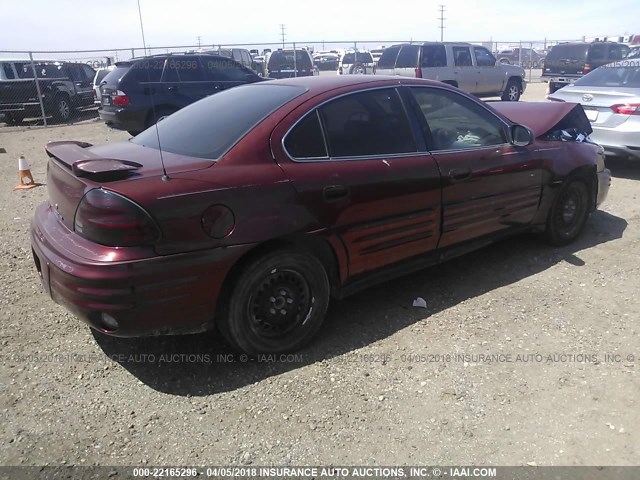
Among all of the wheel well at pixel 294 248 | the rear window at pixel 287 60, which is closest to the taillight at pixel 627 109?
the wheel well at pixel 294 248

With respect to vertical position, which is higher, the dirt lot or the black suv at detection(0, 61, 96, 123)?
the black suv at detection(0, 61, 96, 123)

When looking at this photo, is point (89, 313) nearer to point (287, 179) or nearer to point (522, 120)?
point (287, 179)

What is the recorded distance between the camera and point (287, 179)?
2.96 metres

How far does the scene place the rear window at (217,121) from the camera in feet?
10.1

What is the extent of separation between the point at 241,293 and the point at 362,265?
875 millimetres

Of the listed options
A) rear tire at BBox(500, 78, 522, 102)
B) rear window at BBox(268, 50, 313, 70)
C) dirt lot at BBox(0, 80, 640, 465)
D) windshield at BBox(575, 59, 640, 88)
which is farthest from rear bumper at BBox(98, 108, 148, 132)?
rear tire at BBox(500, 78, 522, 102)

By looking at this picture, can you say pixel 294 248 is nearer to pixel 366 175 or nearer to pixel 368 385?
pixel 366 175

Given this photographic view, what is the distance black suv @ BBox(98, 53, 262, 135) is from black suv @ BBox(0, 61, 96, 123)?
15.5 ft

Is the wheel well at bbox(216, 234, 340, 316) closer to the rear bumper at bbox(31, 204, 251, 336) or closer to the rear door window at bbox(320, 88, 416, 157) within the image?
the rear bumper at bbox(31, 204, 251, 336)

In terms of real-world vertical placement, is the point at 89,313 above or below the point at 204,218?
below

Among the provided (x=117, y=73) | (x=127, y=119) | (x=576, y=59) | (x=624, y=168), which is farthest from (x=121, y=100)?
(x=576, y=59)

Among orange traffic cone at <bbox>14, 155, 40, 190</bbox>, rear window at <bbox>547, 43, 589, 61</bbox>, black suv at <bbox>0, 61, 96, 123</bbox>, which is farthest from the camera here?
rear window at <bbox>547, 43, 589, 61</bbox>

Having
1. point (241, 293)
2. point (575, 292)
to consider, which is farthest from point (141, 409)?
point (575, 292)

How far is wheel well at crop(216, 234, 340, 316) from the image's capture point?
2861mm
